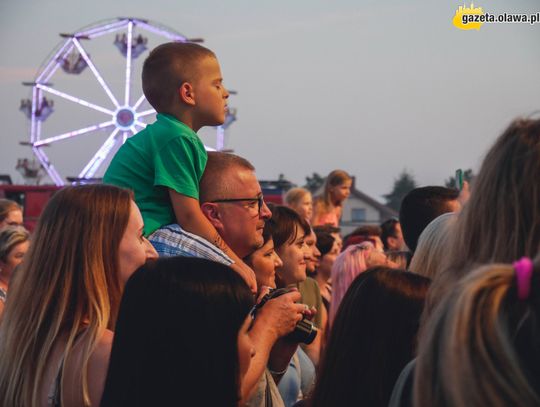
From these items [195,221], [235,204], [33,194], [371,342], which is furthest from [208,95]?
[33,194]

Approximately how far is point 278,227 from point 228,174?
4.02 feet

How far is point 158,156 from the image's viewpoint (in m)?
3.81

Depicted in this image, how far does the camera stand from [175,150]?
3814mm

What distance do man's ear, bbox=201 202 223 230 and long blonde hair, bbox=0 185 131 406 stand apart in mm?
786

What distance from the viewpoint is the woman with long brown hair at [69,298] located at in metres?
2.81

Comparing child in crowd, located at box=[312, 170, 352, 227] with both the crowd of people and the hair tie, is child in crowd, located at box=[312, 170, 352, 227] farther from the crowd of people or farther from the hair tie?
the hair tie

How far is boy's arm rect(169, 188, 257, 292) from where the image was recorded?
3.72m

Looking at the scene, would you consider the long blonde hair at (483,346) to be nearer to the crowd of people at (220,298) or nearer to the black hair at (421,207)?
the crowd of people at (220,298)

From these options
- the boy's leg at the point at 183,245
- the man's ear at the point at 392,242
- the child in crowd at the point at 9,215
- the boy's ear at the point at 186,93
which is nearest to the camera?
the boy's leg at the point at 183,245

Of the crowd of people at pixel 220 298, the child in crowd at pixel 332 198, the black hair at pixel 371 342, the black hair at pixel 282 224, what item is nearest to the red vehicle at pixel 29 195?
the child in crowd at pixel 332 198

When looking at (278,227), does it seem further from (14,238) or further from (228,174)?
(14,238)

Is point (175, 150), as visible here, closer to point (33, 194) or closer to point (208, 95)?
point (208, 95)

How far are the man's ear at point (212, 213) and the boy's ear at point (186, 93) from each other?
43 cm

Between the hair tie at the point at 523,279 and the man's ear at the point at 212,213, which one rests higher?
the hair tie at the point at 523,279
